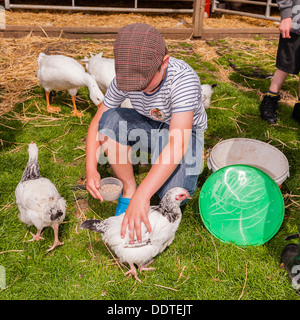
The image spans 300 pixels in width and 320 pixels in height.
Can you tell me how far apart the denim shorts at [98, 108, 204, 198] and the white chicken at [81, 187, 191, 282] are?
0.26m

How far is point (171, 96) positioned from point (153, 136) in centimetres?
59

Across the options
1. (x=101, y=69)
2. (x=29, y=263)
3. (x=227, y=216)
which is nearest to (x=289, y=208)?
(x=227, y=216)

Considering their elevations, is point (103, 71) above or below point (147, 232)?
above

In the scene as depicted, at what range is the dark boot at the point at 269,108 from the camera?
4.24 meters

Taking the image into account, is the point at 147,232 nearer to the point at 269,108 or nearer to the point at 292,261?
the point at 292,261

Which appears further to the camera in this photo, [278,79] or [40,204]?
[278,79]

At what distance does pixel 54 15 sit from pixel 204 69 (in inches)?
199

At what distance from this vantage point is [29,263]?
2.52 metres

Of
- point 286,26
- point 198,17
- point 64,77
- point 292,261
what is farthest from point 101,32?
point 292,261

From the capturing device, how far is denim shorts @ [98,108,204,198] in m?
2.70

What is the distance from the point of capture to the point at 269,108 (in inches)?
169

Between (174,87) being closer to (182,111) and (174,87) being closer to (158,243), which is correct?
(182,111)

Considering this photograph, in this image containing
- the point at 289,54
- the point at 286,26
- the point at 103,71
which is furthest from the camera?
the point at 103,71

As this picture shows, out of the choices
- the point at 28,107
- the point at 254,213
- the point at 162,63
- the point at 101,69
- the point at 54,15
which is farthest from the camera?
the point at 54,15
